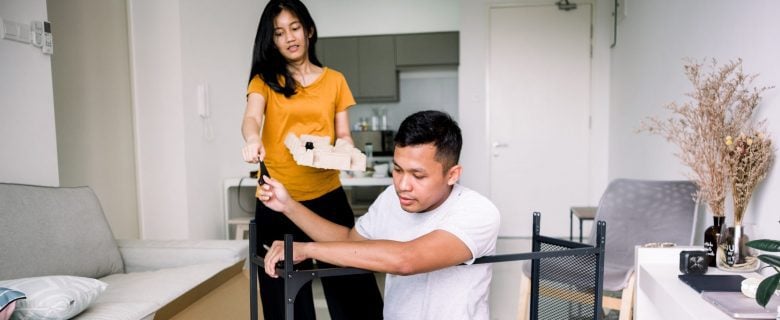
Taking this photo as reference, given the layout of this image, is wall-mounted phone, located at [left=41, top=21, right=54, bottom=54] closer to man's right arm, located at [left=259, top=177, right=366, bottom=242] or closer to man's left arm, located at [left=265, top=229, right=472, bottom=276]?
man's right arm, located at [left=259, top=177, right=366, bottom=242]

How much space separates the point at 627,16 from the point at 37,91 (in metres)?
3.53

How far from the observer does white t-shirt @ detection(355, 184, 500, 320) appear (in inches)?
41.1

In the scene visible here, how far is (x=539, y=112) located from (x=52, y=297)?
12.8 ft

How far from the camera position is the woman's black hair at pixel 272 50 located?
142 cm

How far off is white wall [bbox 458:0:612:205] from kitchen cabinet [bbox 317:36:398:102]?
0.70m

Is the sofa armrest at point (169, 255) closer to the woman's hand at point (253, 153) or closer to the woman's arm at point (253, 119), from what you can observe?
the woman's arm at point (253, 119)

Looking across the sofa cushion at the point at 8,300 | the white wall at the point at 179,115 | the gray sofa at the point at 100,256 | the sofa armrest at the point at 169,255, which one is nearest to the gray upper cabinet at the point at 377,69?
the white wall at the point at 179,115

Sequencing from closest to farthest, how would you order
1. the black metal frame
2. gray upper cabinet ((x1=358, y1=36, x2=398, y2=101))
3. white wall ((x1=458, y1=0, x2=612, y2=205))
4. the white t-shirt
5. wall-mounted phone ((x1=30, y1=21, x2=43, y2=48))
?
the black metal frame
the white t-shirt
wall-mounted phone ((x1=30, y1=21, x2=43, y2=48))
white wall ((x1=458, y1=0, x2=612, y2=205))
gray upper cabinet ((x1=358, y1=36, x2=398, y2=101))

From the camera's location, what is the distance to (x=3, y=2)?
6.07ft

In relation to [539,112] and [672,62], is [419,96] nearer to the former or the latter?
[539,112]

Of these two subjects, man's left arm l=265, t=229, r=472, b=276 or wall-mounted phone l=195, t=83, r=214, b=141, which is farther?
wall-mounted phone l=195, t=83, r=214, b=141

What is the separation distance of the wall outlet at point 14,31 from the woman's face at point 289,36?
1134mm

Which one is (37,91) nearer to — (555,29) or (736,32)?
(736,32)

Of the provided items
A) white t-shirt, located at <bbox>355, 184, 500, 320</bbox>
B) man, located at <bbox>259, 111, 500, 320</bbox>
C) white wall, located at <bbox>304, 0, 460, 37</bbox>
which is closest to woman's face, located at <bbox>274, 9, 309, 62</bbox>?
man, located at <bbox>259, 111, 500, 320</bbox>
